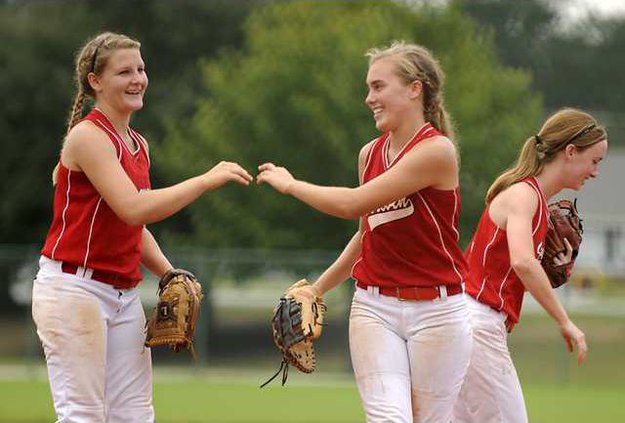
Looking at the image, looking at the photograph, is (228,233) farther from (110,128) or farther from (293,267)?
(110,128)

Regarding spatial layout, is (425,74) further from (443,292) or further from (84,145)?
(84,145)

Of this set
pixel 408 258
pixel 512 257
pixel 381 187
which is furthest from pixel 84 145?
pixel 512 257

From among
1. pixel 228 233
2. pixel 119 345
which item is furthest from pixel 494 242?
pixel 228 233

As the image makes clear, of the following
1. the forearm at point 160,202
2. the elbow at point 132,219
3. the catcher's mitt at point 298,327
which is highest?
the forearm at point 160,202

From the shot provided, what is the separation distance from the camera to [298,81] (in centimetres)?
2555

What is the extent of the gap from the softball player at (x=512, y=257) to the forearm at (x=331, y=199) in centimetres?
82

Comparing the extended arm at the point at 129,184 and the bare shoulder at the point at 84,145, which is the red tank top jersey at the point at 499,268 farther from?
the bare shoulder at the point at 84,145

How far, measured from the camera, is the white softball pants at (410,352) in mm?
5352

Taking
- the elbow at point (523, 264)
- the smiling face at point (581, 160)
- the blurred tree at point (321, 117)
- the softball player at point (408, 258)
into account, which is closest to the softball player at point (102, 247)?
the softball player at point (408, 258)

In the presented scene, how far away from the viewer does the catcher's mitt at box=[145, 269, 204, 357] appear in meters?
5.77

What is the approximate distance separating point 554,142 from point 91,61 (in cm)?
211

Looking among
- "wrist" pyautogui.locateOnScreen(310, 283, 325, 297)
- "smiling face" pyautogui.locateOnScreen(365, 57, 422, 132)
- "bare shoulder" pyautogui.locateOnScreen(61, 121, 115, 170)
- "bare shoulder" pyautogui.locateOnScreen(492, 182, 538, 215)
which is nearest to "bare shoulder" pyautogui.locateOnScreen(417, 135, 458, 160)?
"smiling face" pyautogui.locateOnScreen(365, 57, 422, 132)

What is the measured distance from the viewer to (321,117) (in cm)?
2478

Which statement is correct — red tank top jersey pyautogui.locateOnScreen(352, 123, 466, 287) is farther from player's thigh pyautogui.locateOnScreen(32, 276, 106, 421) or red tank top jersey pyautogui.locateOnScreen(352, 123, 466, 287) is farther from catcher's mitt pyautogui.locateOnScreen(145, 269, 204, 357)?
player's thigh pyautogui.locateOnScreen(32, 276, 106, 421)
